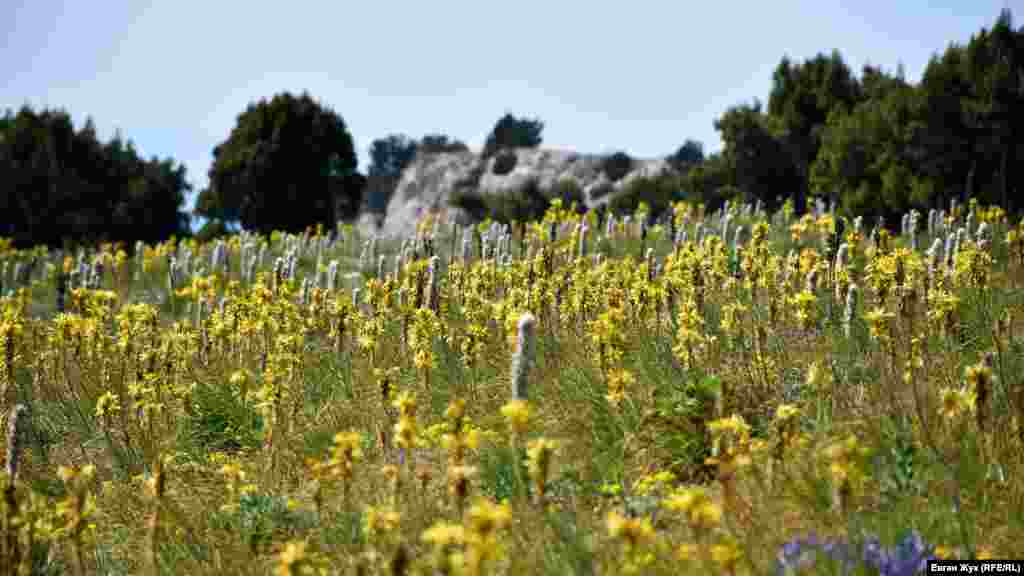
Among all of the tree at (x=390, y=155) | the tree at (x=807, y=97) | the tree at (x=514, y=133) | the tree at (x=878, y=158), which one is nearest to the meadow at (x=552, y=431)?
the tree at (x=878, y=158)

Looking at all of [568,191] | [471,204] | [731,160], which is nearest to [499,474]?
[731,160]

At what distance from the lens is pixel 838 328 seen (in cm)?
671

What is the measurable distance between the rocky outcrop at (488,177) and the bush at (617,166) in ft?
1.00

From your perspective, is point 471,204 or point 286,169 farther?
point 471,204

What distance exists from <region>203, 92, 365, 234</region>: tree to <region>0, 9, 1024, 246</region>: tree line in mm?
69

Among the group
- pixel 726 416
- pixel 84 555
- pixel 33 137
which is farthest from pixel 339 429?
pixel 33 137

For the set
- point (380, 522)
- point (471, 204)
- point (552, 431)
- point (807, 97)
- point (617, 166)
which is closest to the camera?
point (380, 522)

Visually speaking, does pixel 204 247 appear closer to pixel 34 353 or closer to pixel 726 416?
pixel 34 353

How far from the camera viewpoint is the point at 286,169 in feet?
140

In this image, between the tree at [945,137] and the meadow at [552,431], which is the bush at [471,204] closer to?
the tree at [945,137]

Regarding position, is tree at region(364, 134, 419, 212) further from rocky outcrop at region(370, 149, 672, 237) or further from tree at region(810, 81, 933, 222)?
tree at region(810, 81, 933, 222)

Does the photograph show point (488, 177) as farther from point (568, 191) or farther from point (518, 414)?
point (518, 414)

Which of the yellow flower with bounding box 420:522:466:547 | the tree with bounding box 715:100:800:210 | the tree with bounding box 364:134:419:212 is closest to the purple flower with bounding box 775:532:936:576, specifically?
the yellow flower with bounding box 420:522:466:547

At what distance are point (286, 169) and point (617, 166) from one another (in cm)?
2024
